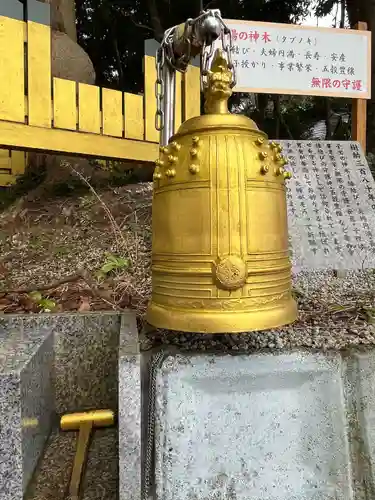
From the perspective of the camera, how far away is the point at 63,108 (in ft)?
8.88

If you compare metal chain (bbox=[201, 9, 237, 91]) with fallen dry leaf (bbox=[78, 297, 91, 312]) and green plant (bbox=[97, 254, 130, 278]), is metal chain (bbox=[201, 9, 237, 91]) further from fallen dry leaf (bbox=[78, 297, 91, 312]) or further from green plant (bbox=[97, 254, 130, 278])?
green plant (bbox=[97, 254, 130, 278])

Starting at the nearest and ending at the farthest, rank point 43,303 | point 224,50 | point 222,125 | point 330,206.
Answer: point 222,125
point 224,50
point 43,303
point 330,206

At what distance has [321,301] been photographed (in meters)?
1.92

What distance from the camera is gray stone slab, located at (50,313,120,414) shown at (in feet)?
5.47

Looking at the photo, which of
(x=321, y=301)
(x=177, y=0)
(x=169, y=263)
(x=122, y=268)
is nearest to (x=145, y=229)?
(x=122, y=268)

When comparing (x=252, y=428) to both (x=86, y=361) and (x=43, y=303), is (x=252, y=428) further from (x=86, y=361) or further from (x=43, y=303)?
(x=43, y=303)

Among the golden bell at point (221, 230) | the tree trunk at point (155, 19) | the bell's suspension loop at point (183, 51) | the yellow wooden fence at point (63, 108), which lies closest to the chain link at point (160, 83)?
the bell's suspension loop at point (183, 51)

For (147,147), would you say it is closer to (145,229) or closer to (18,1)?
(145,229)

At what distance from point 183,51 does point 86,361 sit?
1265 mm

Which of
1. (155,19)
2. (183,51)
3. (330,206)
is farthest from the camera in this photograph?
(155,19)

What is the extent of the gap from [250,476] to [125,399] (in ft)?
1.62

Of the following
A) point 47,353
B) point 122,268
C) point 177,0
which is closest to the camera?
point 47,353

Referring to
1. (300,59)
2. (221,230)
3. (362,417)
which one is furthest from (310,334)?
(300,59)

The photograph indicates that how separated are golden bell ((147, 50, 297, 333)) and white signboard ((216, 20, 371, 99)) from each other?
208 centimetres
